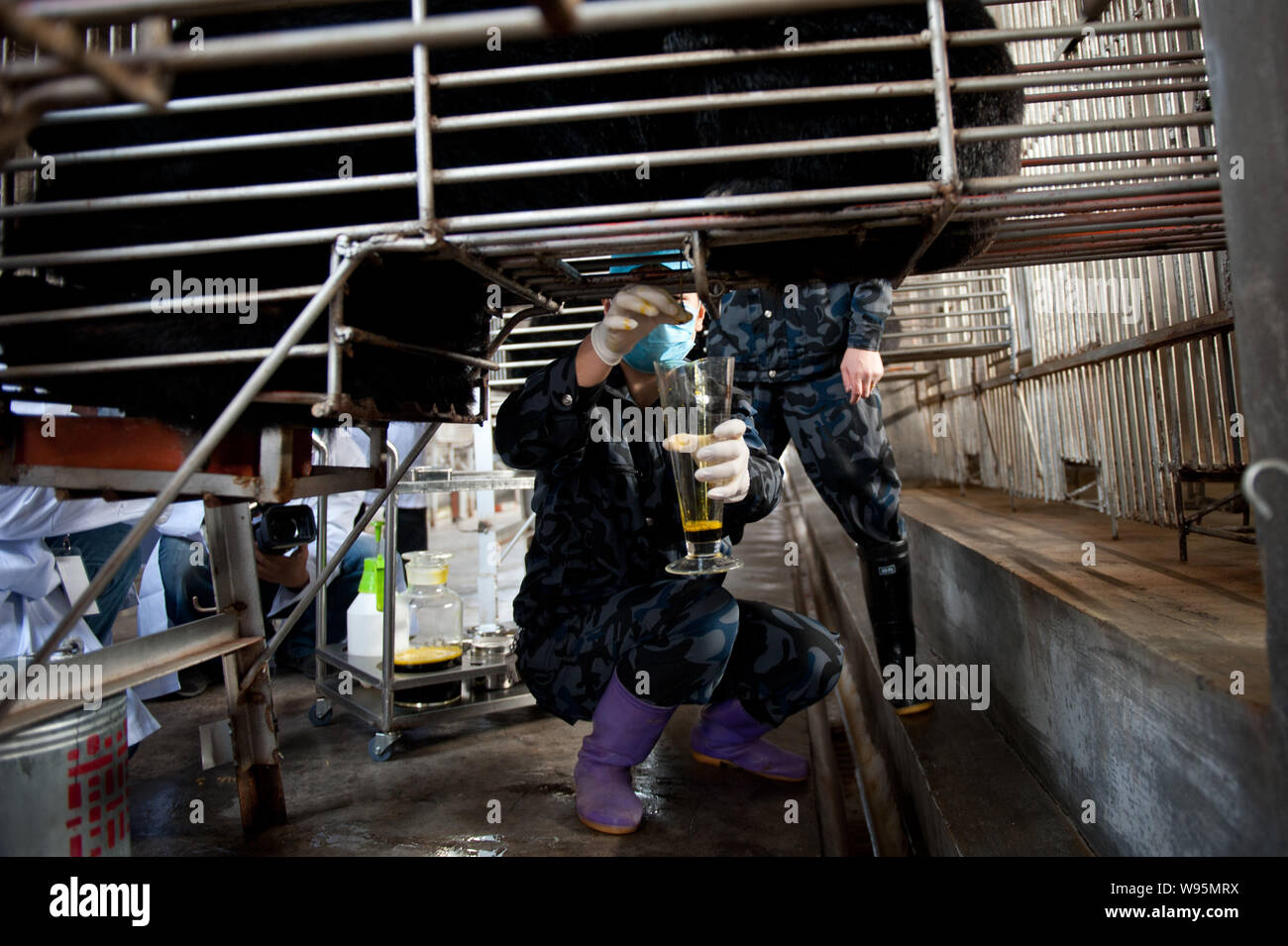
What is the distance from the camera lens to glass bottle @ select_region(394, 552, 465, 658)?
100 inches

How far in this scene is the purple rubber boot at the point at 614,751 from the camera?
1621 millimetres

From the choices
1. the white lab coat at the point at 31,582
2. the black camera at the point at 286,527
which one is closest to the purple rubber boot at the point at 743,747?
the black camera at the point at 286,527

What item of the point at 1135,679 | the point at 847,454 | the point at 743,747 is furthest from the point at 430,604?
the point at 1135,679

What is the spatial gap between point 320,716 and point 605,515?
4.42 feet

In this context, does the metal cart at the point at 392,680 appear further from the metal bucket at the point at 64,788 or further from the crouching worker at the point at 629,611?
the metal bucket at the point at 64,788

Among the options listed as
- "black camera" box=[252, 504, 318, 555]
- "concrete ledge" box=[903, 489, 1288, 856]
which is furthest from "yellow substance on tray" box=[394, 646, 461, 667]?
"concrete ledge" box=[903, 489, 1288, 856]

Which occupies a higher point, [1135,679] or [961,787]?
[1135,679]

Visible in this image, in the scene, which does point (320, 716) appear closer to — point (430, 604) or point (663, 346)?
point (430, 604)

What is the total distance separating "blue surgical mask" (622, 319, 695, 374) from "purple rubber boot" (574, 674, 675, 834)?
744mm

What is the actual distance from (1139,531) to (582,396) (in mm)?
2076

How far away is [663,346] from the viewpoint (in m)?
1.68

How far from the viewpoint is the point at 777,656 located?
1.81 m

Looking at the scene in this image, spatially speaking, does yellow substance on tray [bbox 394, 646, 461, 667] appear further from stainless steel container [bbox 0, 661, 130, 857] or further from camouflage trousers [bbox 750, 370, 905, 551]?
camouflage trousers [bbox 750, 370, 905, 551]

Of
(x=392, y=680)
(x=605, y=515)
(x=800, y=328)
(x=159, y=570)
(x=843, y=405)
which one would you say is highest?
(x=800, y=328)
